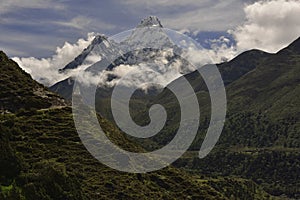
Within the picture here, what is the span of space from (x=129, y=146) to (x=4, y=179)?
85238 mm

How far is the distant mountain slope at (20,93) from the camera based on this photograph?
15938cm

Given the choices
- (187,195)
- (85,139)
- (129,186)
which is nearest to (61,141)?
(85,139)

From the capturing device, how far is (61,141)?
14050 cm

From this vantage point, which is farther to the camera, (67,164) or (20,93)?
(20,93)

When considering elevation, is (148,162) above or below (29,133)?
below

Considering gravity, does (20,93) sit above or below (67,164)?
above

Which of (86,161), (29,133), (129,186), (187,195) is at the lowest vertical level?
(187,195)

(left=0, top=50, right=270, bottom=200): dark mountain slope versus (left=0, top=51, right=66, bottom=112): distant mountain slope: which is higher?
(left=0, top=51, right=66, bottom=112): distant mountain slope

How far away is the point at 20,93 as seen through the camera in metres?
166

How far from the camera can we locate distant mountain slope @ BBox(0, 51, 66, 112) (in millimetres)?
159375

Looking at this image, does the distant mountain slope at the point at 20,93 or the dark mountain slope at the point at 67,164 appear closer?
the dark mountain slope at the point at 67,164

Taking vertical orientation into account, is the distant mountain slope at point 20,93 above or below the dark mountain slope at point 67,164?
above

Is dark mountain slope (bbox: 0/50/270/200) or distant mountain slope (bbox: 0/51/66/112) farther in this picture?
distant mountain slope (bbox: 0/51/66/112)

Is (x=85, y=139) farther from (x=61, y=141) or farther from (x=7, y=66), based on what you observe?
(x=7, y=66)
